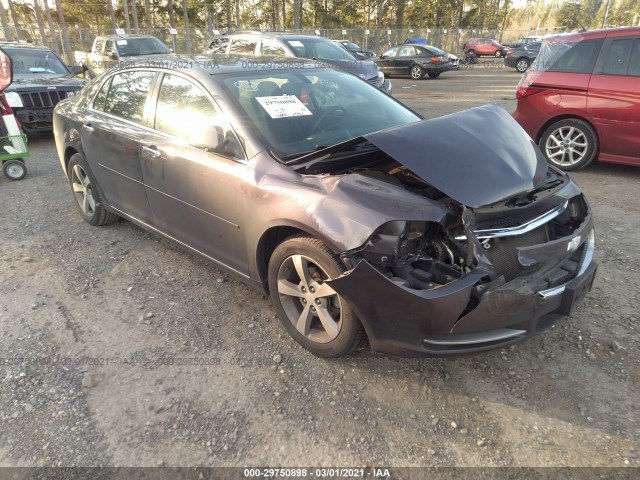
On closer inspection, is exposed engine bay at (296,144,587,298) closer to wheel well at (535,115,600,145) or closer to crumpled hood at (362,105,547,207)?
crumpled hood at (362,105,547,207)

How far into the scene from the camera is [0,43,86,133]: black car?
26.6 ft

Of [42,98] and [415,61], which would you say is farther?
[415,61]

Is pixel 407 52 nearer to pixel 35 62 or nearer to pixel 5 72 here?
pixel 35 62

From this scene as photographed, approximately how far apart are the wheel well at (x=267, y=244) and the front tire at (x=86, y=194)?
2275 mm

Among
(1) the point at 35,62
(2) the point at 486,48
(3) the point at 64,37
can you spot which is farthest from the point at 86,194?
(2) the point at 486,48

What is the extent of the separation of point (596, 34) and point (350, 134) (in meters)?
4.68

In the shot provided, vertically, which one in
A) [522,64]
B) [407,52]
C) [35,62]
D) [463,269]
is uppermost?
[35,62]

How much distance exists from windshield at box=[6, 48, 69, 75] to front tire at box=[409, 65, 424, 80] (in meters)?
15.0

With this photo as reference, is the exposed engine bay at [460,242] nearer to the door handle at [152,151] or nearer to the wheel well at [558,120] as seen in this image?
the door handle at [152,151]

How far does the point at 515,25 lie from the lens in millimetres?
111938

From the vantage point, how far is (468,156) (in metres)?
2.56

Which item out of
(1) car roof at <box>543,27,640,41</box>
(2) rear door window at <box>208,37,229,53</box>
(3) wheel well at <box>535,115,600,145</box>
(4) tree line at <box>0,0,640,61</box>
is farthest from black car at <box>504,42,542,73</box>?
(3) wheel well at <box>535,115,600,145</box>

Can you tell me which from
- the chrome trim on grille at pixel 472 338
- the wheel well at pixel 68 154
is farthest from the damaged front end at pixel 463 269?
the wheel well at pixel 68 154

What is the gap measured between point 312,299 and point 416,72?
65.6 feet
